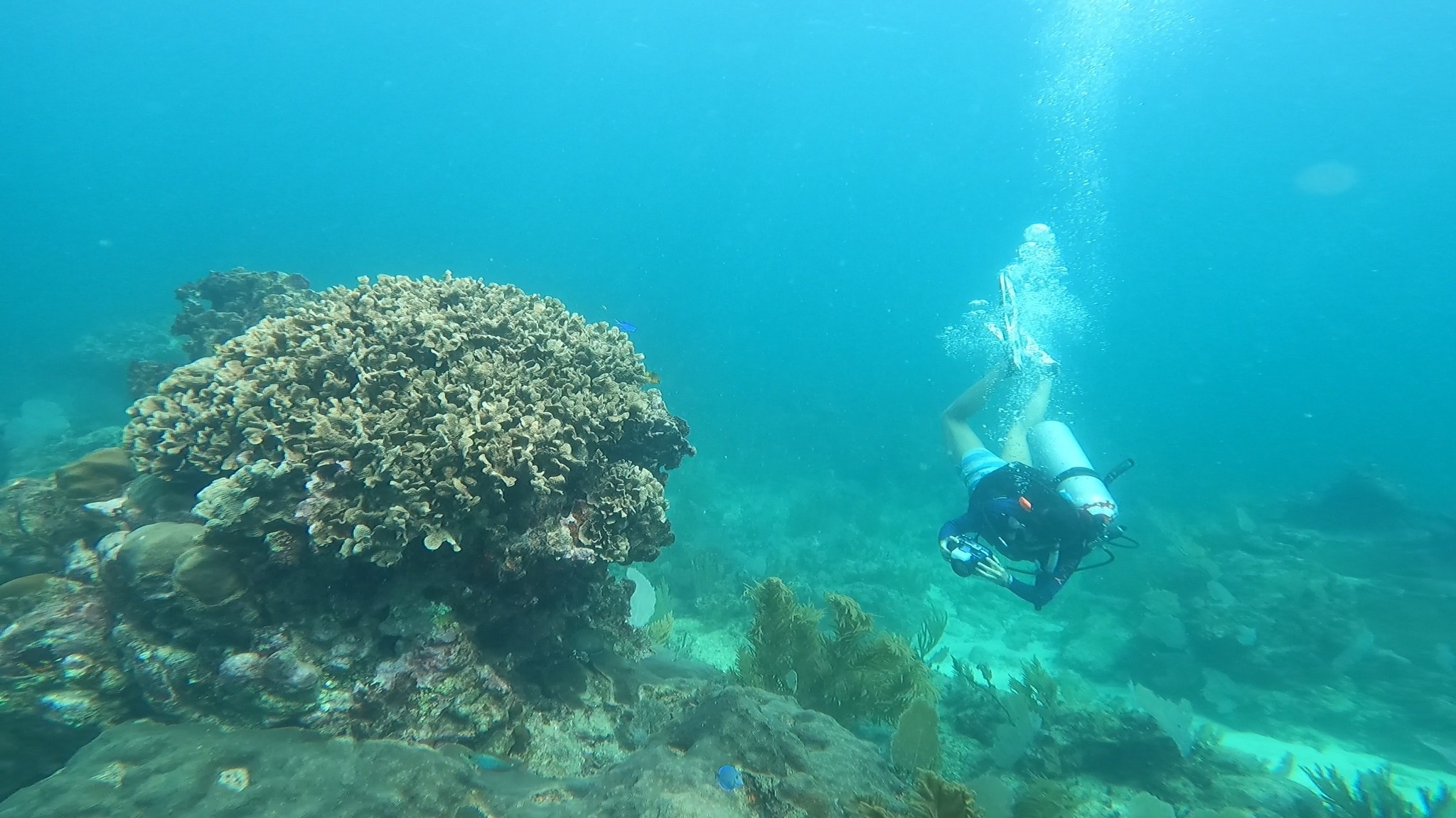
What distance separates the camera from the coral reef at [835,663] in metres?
6.66

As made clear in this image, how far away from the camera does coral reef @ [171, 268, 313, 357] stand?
443 inches

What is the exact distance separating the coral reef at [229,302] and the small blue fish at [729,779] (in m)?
12.0

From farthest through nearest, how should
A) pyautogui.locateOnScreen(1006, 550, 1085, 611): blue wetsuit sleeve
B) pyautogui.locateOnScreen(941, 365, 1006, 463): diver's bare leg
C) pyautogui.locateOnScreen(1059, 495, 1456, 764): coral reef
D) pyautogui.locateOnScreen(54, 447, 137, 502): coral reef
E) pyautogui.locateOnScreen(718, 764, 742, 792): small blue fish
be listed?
pyautogui.locateOnScreen(941, 365, 1006, 463): diver's bare leg, pyautogui.locateOnScreen(1059, 495, 1456, 764): coral reef, pyautogui.locateOnScreen(1006, 550, 1085, 611): blue wetsuit sleeve, pyautogui.locateOnScreen(54, 447, 137, 502): coral reef, pyautogui.locateOnScreen(718, 764, 742, 792): small blue fish

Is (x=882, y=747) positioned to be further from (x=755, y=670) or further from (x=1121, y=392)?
(x=1121, y=392)

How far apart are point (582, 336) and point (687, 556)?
35.6 ft

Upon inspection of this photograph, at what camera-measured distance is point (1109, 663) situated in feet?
45.7

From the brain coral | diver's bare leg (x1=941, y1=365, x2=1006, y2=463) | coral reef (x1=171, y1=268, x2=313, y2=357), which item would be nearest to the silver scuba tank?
diver's bare leg (x1=941, y1=365, x2=1006, y2=463)

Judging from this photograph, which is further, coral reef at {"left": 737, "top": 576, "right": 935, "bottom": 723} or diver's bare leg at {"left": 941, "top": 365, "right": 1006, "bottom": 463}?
diver's bare leg at {"left": 941, "top": 365, "right": 1006, "bottom": 463}

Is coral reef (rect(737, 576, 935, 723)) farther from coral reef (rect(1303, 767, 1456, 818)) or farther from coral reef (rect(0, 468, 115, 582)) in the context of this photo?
coral reef (rect(0, 468, 115, 582))

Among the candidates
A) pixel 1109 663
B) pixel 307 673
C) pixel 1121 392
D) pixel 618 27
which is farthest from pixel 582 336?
pixel 618 27

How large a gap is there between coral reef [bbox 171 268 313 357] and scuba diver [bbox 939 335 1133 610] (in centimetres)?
1316

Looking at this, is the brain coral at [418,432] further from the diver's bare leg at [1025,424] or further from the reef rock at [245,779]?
the diver's bare leg at [1025,424]

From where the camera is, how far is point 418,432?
13.4ft

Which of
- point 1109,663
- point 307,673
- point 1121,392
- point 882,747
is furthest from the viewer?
point 1121,392
